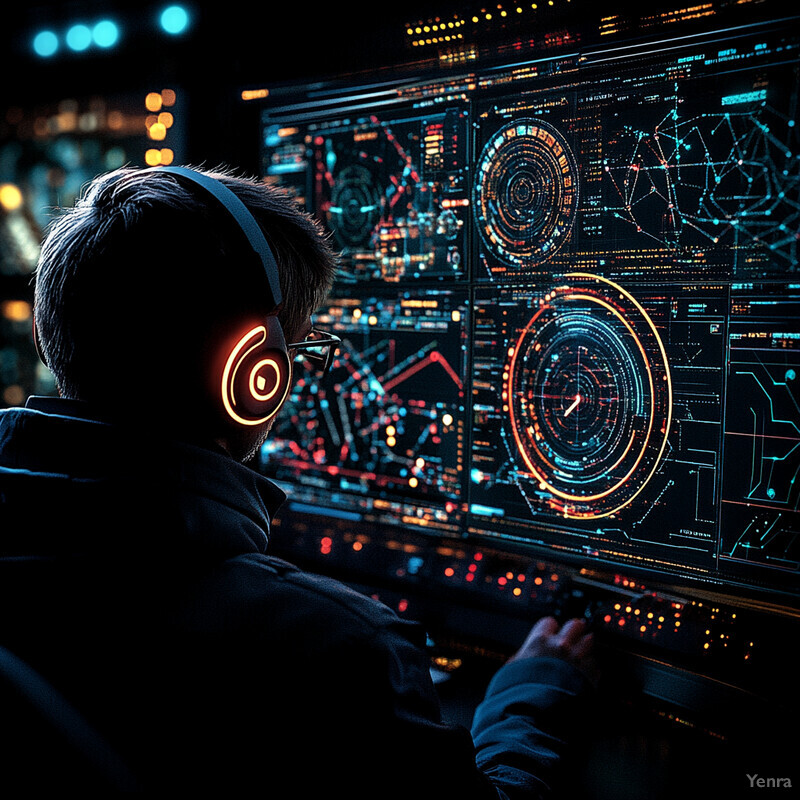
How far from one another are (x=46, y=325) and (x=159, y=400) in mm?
173

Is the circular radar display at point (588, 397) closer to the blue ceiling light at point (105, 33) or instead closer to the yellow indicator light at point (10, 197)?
the blue ceiling light at point (105, 33)

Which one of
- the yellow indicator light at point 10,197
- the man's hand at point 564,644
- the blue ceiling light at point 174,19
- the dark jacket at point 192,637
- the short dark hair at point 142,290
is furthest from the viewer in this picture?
the yellow indicator light at point 10,197

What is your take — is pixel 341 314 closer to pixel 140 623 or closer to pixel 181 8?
pixel 181 8

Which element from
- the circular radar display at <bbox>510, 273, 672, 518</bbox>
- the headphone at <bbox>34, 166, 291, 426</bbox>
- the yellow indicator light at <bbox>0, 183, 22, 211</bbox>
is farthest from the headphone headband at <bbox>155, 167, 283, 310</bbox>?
the yellow indicator light at <bbox>0, 183, 22, 211</bbox>

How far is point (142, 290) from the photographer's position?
2.45 ft

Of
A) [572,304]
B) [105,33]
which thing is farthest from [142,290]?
[105,33]

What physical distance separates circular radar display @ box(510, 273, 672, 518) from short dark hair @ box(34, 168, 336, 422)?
0.62 metres

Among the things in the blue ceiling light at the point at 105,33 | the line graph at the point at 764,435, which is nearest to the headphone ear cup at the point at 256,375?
the line graph at the point at 764,435

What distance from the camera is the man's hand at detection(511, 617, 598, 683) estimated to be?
116cm

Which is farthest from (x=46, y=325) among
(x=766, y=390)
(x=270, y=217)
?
(x=766, y=390)

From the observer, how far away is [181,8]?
1729 millimetres

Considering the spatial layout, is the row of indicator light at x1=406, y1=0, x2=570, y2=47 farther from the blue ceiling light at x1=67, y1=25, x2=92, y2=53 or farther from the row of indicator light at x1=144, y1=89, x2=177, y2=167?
the blue ceiling light at x1=67, y1=25, x2=92, y2=53

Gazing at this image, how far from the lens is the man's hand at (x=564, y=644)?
1164 millimetres

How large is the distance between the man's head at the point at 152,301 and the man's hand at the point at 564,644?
0.64 metres
